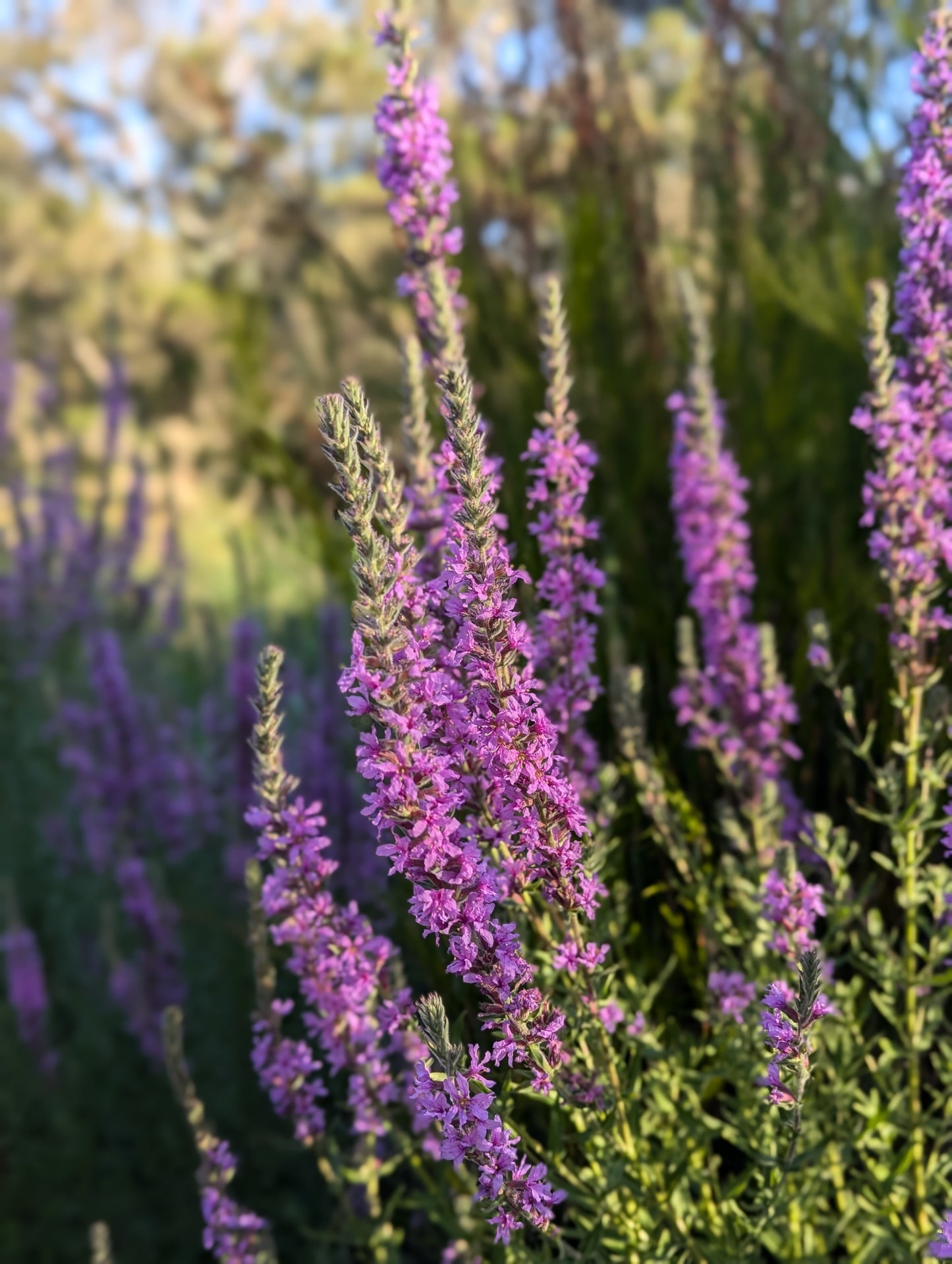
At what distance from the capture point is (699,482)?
265 centimetres

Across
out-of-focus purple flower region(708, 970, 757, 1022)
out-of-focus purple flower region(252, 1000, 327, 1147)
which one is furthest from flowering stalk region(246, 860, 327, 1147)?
out-of-focus purple flower region(708, 970, 757, 1022)

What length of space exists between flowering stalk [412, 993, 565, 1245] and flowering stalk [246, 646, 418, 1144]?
29 centimetres

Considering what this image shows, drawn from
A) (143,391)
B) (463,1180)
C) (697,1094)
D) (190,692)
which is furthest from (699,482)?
(143,391)

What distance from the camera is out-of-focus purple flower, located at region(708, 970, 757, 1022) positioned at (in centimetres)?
211

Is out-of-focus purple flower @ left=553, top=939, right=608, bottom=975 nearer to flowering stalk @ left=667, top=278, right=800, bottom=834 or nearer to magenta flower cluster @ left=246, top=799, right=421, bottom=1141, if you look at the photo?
magenta flower cluster @ left=246, top=799, right=421, bottom=1141

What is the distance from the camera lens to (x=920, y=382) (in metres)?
2.15

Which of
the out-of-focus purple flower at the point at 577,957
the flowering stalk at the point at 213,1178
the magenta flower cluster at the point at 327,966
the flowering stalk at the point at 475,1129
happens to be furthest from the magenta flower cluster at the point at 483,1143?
the flowering stalk at the point at 213,1178

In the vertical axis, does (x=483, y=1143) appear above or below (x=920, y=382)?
below

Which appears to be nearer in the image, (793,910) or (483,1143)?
(483,1143)

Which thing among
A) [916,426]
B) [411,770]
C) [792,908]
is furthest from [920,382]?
[411,770]

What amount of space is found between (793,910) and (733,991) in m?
0.29

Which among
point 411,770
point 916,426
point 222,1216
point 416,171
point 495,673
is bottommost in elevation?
point 222,1216

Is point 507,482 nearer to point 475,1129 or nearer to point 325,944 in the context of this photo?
point 325,944

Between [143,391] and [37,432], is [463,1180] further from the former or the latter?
[143,391]
